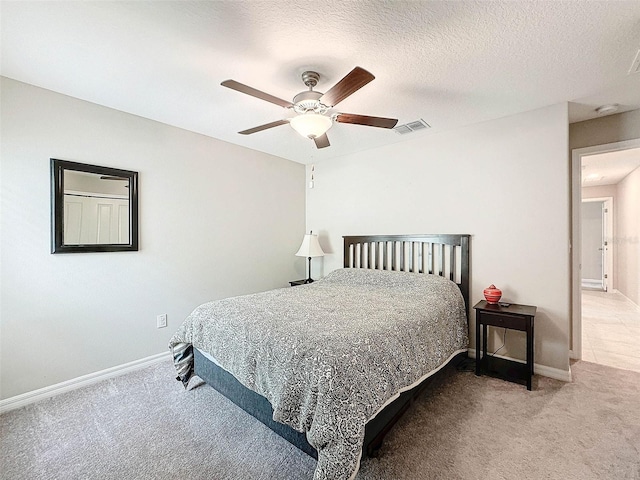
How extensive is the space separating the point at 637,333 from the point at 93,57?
6368 mm

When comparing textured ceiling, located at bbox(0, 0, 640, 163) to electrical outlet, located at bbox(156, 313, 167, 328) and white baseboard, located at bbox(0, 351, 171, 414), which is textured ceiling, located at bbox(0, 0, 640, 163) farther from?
white baseboard, located at bbox(0, 351, 171, 414)

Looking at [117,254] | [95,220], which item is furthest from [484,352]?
[95,220]

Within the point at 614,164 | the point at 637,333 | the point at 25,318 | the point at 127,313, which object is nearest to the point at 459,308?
the point at 637,333

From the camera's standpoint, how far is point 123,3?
149cm

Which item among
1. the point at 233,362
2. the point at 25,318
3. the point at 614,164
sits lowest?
the point at 233,362

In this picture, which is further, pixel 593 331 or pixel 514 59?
pixel 593 331

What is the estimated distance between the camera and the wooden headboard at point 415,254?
10.2 ft

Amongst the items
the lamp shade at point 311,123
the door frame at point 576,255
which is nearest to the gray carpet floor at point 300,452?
the door frame at point 576,255

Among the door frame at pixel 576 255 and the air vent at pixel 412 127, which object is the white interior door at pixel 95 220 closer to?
the air vent at pixel 412 127

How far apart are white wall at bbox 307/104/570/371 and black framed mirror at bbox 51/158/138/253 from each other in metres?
2.79

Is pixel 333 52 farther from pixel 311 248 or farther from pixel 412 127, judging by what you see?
pixel 311 248

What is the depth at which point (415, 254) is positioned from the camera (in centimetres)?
346

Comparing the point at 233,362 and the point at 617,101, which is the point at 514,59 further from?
the point at 233,362

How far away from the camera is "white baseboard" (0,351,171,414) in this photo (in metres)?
2.19
